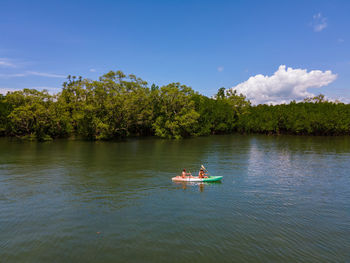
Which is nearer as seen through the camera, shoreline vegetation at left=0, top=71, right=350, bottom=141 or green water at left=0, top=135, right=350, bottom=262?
green water at left=0, top=135, right=350, bottom=262

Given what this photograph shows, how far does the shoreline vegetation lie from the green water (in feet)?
168

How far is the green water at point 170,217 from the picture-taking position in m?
15.1

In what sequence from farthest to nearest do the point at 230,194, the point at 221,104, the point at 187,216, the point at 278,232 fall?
the point at 221,104 → the point at 230,194 → the point at 187,216 → the point at 278,232

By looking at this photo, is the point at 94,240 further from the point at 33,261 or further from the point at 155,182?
the point at 155,182

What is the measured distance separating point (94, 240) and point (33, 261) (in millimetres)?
3584

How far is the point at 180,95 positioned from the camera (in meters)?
99.2

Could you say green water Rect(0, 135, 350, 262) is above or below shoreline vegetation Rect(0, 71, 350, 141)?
below

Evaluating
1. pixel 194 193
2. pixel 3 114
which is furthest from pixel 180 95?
pixel 194 193

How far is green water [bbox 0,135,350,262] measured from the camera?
15102 millimetres

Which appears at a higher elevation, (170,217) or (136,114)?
(136,114)

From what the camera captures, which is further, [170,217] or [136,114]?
[136,114]

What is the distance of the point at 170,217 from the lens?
66.0 feet

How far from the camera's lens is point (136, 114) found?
98.5 meters

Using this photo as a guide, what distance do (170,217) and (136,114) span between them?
8096 cm
